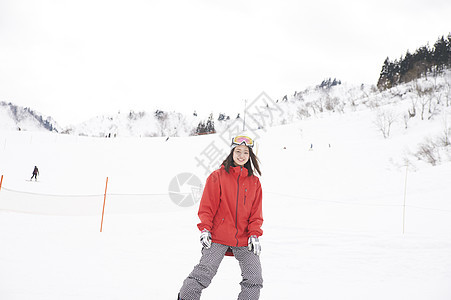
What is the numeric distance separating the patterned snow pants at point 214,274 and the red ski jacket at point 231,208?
87 mm

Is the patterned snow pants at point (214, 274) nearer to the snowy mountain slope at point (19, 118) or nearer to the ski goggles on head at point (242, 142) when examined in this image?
the ski goggles on head at point (242, 142)

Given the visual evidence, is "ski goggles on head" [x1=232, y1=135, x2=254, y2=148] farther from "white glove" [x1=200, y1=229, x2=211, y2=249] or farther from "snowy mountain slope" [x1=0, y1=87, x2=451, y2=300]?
"snowy mountain slope" [x1=0, y1=87, x2=451, y2=300]

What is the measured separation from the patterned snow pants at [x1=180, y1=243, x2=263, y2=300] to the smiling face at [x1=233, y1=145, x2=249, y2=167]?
789mm

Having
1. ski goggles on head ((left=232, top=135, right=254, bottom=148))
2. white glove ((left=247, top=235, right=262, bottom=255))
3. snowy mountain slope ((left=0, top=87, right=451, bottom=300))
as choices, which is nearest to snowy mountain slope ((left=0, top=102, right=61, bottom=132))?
snowy mountain slope ((left=0, top=87, right=451, bottom=300))

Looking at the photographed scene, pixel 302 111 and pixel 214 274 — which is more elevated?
pixel 302 111

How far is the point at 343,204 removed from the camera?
9.79 meters

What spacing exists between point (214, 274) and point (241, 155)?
1099mm

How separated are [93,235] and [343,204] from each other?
314 inches

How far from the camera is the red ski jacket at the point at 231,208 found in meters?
2.51

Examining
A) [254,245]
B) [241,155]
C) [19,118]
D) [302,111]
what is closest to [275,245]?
[254,245]

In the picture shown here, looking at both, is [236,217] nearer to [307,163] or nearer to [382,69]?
[307,163]

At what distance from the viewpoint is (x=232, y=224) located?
2.54 m

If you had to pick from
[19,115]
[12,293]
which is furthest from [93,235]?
[19,115]

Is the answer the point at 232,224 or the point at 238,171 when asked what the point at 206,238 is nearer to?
the point at 232,224
